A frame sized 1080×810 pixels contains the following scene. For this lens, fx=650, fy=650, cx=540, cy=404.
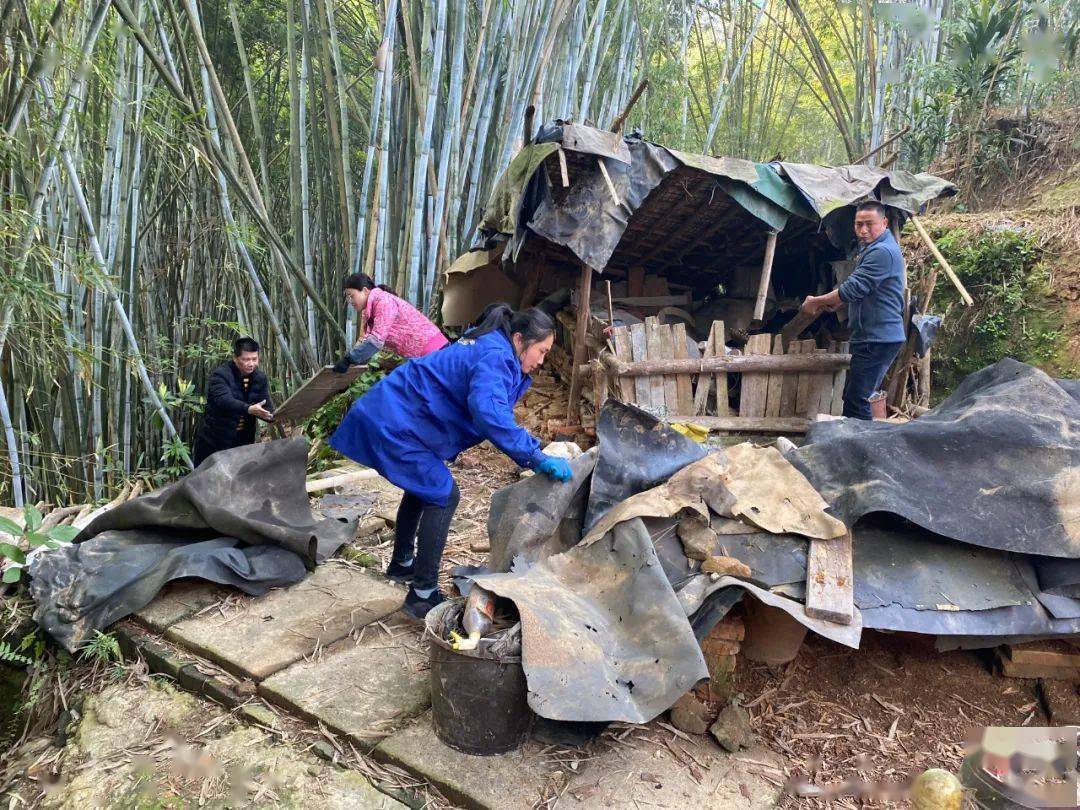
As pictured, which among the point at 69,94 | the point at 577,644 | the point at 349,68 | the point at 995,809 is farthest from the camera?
the point at 349,68

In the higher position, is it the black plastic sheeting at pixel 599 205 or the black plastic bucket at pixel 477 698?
the black plastic sheeting at pixel 599 205

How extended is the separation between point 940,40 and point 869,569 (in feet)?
29.5

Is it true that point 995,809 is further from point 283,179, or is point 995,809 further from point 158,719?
point 283,179

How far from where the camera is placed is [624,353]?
496cm

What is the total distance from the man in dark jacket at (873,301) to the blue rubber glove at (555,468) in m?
2.84

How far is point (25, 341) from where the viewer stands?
11.2 feet

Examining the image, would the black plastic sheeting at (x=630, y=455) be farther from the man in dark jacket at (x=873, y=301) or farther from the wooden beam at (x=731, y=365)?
the man in dark jacket at (x=873, y=301)

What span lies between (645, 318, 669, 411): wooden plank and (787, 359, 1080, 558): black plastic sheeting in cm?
244

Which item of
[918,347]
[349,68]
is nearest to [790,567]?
[918,347]

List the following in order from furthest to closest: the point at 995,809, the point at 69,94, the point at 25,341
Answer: the point at 25,341 < the point at 69,94 < the point at 995,809

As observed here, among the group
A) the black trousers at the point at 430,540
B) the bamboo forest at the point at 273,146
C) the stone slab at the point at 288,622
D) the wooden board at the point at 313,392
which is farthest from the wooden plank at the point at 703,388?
the stone slab at the point at 288,622

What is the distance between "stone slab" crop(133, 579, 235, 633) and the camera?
2.69 meters

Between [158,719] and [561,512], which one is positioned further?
[561,512]

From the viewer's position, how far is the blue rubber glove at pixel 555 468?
2.41 meters
